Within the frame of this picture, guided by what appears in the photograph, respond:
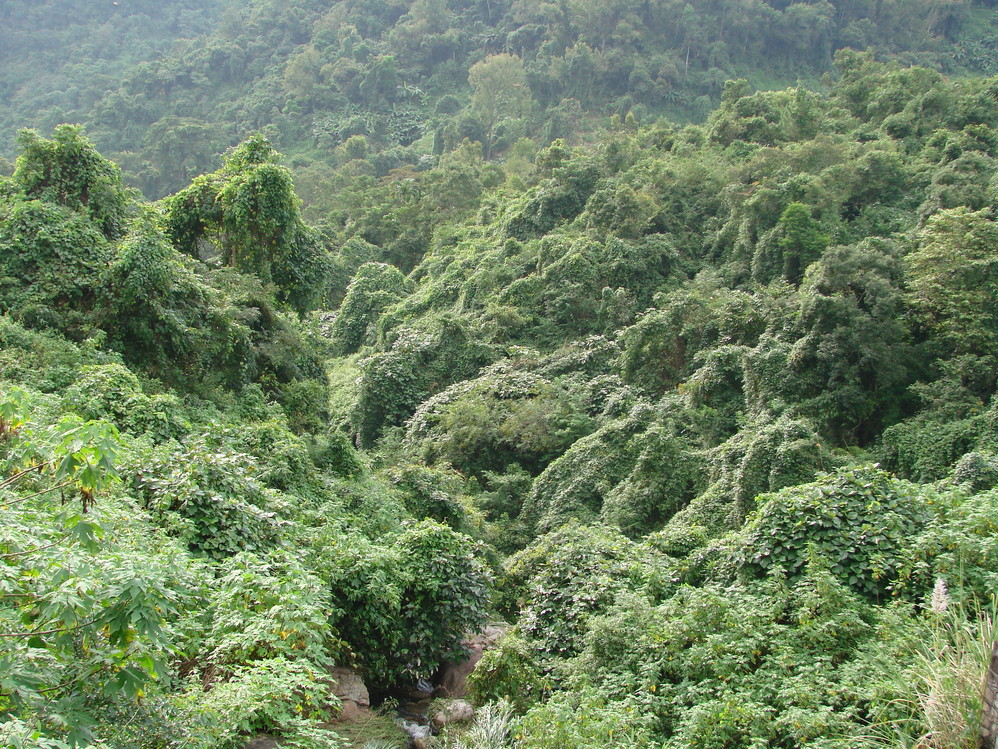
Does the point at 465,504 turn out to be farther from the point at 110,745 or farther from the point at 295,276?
the point at 110,745

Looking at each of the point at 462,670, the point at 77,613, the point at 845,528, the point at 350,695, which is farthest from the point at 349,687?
the point at 845,528

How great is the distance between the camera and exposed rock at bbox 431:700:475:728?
646cm

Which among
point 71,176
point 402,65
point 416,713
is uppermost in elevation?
point 402,65

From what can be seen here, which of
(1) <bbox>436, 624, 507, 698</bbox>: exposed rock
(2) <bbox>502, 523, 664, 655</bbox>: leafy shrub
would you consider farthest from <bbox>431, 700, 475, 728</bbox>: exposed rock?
(2) <bbox>502, 523, 664, 655</bbox>: leafy shrub

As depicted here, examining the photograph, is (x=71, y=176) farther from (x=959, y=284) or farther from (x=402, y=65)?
(x=402, y=65)

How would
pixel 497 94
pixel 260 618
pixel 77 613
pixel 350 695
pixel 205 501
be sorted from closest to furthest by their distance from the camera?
pixel 77 613 → pixel 260 618 → pixel 350 695 → pixel 205 501 → pixel 497 94

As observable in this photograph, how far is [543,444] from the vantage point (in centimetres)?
1430

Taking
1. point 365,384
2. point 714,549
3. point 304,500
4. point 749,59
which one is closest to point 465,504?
point 304,500

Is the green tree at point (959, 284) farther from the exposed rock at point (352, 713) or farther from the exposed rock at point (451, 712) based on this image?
the exposed rock at point (352, 713)

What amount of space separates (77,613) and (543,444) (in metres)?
11.5

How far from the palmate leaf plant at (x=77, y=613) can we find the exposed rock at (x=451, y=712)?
3631mm

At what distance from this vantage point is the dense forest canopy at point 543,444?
4.10m

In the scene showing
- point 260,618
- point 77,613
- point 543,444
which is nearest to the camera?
point 77,613

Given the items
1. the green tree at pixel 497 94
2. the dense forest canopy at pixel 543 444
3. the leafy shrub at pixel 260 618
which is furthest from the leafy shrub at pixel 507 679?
the green tree at pixel 497 94
